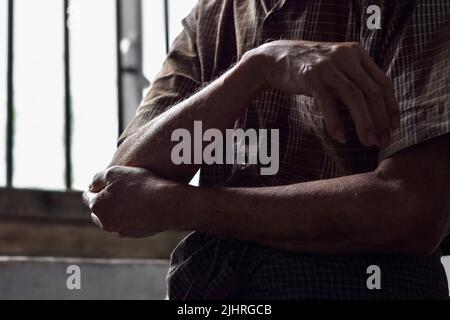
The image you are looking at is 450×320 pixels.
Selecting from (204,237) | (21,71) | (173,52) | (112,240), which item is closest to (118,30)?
→ (21,71)

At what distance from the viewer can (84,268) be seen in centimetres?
270

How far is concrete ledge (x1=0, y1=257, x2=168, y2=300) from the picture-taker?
2609mm

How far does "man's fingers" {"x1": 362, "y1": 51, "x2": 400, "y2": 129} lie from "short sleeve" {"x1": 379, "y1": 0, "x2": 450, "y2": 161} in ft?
0.23

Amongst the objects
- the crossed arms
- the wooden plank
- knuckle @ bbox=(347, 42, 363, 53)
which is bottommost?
the wooden plank

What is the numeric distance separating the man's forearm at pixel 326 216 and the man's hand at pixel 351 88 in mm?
85

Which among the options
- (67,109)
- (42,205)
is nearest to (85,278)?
(42,205)

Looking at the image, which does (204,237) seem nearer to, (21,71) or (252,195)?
(252,195)

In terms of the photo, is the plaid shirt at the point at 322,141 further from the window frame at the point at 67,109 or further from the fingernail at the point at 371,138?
the window frame at the point at 67,109

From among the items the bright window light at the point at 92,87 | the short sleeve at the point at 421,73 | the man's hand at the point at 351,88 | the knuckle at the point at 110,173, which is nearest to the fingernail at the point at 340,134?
the man's hand at the point at 351,88

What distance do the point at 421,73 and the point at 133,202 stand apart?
520 mm

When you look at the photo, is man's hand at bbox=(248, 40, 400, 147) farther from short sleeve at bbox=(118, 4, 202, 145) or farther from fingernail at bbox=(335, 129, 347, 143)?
short sleeve at bbox=(118, 4, 202, 145)

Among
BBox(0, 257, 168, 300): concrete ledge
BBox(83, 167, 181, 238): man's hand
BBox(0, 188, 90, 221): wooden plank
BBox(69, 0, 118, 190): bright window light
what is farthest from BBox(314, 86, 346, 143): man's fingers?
BBox(69, 0, 118, 190): bright window light
